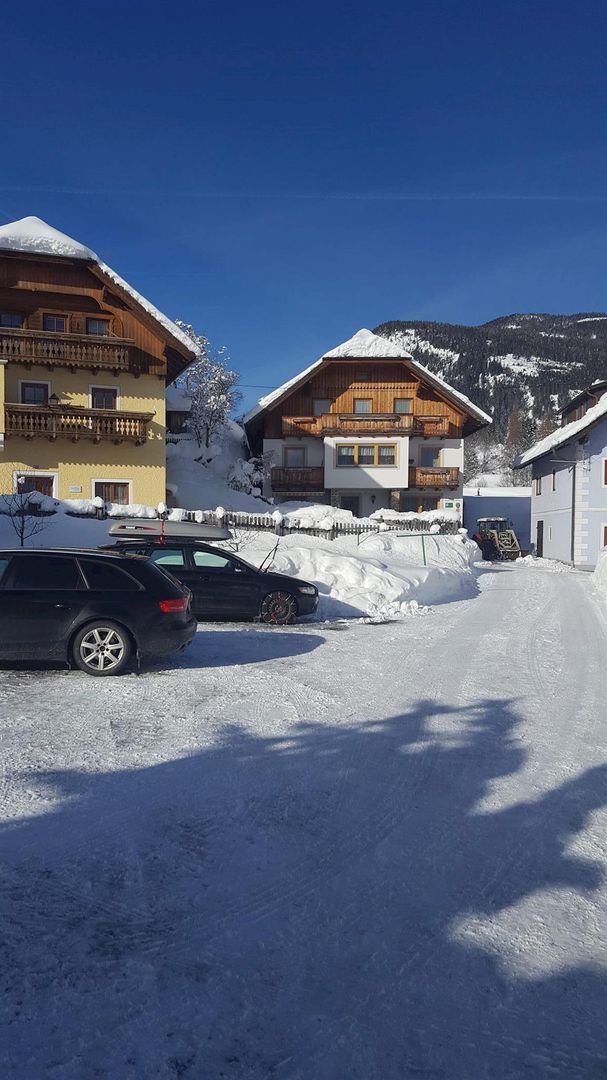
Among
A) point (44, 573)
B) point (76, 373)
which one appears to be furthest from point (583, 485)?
point (44, 573)

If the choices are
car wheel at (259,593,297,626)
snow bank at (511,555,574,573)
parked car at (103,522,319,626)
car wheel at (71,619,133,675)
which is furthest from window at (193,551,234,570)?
snow bank at (511,555,574,573)

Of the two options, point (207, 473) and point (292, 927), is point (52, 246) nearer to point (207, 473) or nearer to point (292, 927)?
point (207, 473)

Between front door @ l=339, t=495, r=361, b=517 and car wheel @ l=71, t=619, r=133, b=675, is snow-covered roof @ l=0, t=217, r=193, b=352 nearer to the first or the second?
front door @ l=339, t=495, r=361, b=517

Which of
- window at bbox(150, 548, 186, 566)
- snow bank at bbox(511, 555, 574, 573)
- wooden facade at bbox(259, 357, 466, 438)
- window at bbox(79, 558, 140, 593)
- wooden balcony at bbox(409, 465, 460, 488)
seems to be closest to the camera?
window at bbox(79, 558, 140, 593)

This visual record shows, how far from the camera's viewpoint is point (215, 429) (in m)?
42.2

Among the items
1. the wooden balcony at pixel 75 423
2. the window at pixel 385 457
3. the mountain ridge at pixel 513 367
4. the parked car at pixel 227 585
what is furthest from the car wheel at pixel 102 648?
the mountain ridge at pixel 513 367

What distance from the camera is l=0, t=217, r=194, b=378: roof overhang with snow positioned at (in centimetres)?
2777

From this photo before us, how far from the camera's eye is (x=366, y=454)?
39125 mm

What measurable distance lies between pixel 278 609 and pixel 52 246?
886 inches

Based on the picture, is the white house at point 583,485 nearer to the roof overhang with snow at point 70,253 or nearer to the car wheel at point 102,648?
the roof overhang with snow at point 70,253

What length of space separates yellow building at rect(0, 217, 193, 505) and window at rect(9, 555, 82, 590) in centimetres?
2140

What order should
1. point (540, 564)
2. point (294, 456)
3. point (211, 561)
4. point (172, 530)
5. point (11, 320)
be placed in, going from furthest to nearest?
point (294, 456), point (540, 564), point (11, 320), point (172, 530), point (211, 561)

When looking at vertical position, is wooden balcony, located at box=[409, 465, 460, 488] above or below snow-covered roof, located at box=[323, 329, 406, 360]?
below

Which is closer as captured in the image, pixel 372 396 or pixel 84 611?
pixel 84 611
